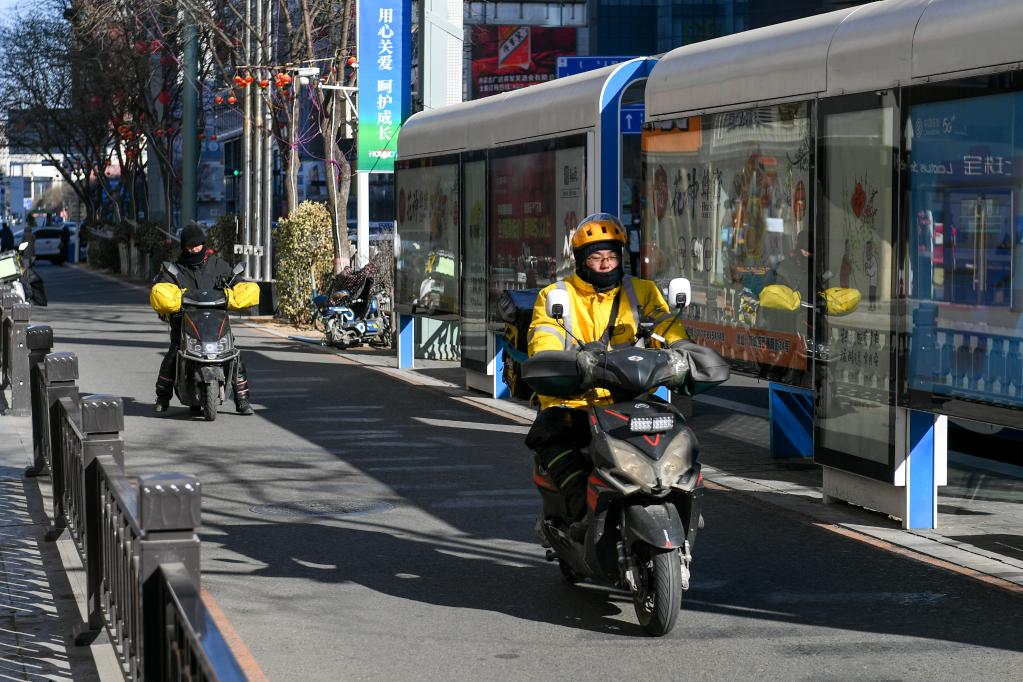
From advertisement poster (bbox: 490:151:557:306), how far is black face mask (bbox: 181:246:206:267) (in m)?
3.08

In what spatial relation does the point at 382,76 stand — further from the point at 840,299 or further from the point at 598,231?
the point at 598,231

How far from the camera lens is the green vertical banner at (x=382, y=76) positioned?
22.9m

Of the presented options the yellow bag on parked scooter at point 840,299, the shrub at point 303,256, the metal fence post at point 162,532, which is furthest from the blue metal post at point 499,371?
the shrub at point 303,256

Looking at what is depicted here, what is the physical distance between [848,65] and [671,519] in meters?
4.06

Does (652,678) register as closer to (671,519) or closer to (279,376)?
(671,519)

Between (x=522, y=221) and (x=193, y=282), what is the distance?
327 cm

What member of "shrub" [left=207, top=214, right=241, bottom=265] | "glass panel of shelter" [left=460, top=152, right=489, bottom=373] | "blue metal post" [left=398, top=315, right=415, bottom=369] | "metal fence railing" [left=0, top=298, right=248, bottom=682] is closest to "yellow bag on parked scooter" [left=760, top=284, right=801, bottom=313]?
"metal fence railing" [left=0, top=298, right=248, bottom=682]

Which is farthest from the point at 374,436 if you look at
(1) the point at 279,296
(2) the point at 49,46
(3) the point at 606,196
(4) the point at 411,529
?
(2) the point at 49,46

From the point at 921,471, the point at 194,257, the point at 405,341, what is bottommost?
the point at 921,471

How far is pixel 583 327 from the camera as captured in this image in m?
7.33

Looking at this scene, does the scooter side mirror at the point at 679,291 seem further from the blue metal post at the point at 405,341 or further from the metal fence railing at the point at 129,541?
the blue metal post at the point at 405,341

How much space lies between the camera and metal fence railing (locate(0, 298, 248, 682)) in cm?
421

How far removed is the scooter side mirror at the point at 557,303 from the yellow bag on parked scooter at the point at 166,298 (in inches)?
325

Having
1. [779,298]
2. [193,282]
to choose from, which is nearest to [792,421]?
[779,298]
